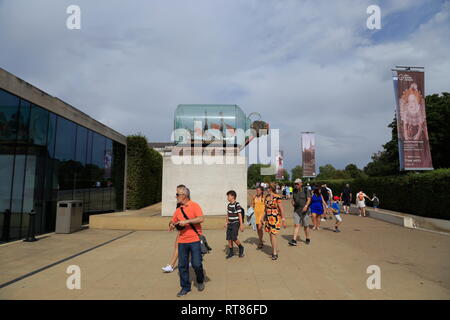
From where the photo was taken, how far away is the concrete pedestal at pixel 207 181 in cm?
1221

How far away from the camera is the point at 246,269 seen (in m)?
5.49

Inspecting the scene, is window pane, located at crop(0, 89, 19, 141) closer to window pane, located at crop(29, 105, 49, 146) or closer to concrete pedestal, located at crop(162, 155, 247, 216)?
window pane, located at crop(29, 105, 49, 146)

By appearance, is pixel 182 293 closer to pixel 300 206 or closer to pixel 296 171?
pixel 300 206

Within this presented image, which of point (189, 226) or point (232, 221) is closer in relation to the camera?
point (189, 226)

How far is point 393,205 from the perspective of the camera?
695 inches

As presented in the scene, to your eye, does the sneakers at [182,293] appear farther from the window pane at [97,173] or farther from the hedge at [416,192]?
the window pane at [97,173]

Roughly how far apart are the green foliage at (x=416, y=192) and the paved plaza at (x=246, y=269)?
3527 millimetres

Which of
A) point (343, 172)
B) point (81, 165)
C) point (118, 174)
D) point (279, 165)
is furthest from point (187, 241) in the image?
point (343, 172)

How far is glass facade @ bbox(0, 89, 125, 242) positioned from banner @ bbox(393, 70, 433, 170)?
17.1 meters

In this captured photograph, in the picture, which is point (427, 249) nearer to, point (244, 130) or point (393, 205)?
point (244, 130)

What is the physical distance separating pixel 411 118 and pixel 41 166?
18.1m

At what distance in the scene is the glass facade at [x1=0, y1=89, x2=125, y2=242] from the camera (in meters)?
8.34

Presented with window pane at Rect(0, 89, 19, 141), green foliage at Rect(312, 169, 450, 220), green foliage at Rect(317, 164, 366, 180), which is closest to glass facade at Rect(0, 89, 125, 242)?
window pane at Rect(0, 89, 19, 141)

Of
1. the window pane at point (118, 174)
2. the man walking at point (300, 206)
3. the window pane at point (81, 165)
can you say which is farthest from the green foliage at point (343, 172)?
the window pane at point (81, 165)
